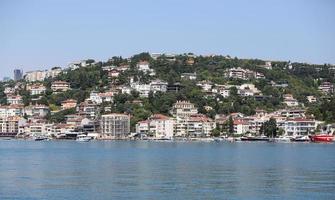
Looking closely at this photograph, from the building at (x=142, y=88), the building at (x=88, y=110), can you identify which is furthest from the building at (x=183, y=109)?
the building at (x=88, y=110)

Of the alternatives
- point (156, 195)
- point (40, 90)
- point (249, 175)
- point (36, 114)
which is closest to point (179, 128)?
point (36, 114)

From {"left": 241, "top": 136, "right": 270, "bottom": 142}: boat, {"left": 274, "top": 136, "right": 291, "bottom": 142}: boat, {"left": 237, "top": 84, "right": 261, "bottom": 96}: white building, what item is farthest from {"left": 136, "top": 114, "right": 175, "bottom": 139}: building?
{"left": 237, "top": 84, "right": 261, "bottom": 96}: white building

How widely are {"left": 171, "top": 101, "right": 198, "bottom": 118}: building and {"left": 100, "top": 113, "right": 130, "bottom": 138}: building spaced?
7.00m

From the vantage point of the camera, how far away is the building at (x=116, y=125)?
96.4m

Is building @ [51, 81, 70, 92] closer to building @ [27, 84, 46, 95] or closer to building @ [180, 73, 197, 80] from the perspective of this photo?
building @ [27, 84, 46, 95]

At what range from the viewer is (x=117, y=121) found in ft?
315

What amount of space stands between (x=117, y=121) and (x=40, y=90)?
3408 cm

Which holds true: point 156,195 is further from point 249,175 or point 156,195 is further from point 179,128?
point 179,128

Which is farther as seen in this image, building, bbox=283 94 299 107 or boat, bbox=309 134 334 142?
building, bbox=283 94 299 107

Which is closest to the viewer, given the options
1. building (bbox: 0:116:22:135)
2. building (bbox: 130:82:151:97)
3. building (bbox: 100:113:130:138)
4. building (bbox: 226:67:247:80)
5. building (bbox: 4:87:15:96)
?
building (bbox: 100:113:130:138)

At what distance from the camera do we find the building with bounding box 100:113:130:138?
9638 cm

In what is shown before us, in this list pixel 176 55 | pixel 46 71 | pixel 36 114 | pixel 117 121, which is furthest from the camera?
pixel 46 71

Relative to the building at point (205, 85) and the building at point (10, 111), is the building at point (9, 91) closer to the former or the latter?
the building at point (10, 111)

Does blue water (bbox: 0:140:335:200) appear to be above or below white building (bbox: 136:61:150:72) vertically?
below
